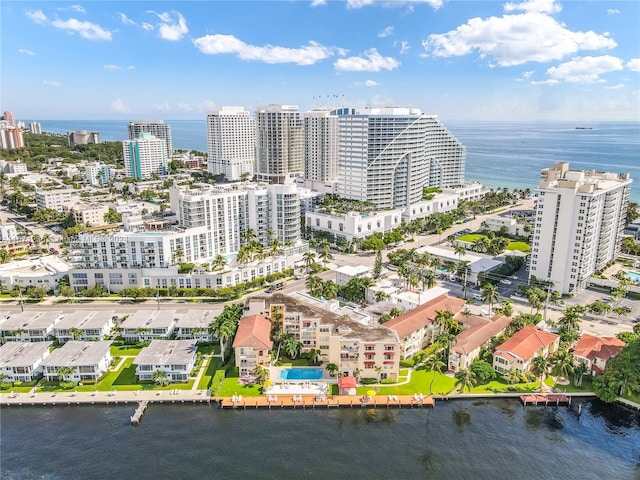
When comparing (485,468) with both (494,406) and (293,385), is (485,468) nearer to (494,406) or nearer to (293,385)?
(494,406)

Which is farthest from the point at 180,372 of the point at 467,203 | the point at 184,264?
the point at 467,203

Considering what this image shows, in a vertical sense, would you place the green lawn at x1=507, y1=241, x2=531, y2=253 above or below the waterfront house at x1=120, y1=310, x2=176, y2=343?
above

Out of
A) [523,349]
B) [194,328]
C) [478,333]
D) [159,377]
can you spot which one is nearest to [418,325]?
[478,333]

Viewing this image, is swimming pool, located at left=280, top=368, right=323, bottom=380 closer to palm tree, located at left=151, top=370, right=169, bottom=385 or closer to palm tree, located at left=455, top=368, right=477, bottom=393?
palm tree, located at left=151, top=370, right=169, bottom=385

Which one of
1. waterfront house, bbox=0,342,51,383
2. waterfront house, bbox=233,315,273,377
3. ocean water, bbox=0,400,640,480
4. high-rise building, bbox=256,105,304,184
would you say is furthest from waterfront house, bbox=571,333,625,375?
high-rise building, bbox=256,105,304,184

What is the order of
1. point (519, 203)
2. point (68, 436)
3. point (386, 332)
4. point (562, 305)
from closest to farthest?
point (68, 436)
point (386, 332)
point (562, 305)
point (519, 203)
